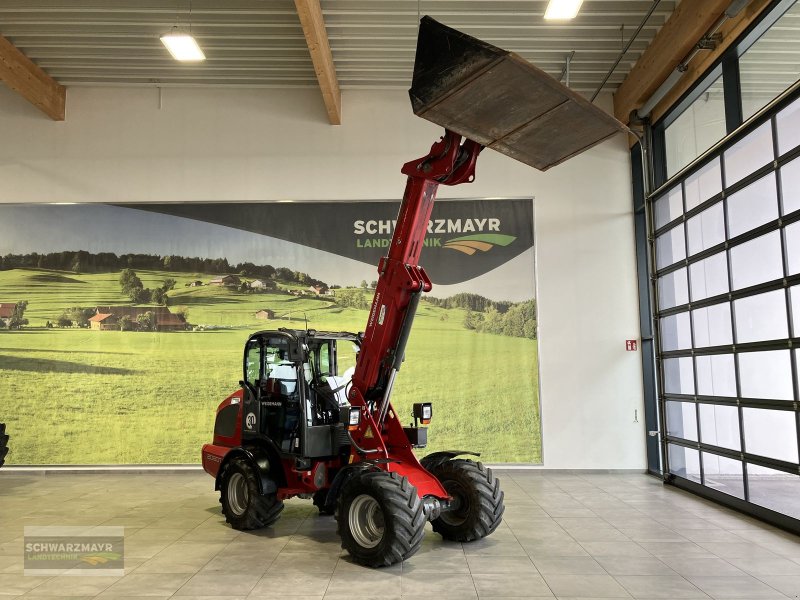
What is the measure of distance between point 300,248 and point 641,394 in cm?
578

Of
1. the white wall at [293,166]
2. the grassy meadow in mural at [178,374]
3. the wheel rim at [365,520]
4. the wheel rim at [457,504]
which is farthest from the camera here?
the white wall at [293,166]

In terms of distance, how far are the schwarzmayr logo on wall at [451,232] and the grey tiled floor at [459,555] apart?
13.0 ft

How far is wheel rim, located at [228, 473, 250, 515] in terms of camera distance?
6402mm

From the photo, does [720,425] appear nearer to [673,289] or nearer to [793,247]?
[673,289]

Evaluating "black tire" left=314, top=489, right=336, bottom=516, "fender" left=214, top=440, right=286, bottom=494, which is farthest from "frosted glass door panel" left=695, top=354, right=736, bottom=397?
"fender" left=214, top=440, right=286, bottom=494

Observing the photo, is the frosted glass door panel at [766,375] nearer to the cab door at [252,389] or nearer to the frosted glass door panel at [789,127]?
the frosted glass door panel at [789,127]

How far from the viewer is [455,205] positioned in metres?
10.4

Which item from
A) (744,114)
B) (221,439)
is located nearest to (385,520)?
(221,439)

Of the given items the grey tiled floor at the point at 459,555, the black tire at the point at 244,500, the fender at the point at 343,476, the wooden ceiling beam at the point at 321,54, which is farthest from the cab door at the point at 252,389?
the wooden ceiling beam at the point at 321,54

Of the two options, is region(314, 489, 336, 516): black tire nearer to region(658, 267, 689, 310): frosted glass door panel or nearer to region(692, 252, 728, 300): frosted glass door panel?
region(692, 252, 728, 300): frosted glass door panel

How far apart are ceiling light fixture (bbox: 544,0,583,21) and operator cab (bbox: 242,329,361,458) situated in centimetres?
436

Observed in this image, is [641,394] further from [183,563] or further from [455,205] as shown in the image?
[183,563]

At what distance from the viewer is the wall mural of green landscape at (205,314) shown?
1007 centimetres

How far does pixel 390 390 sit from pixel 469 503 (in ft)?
3.95
